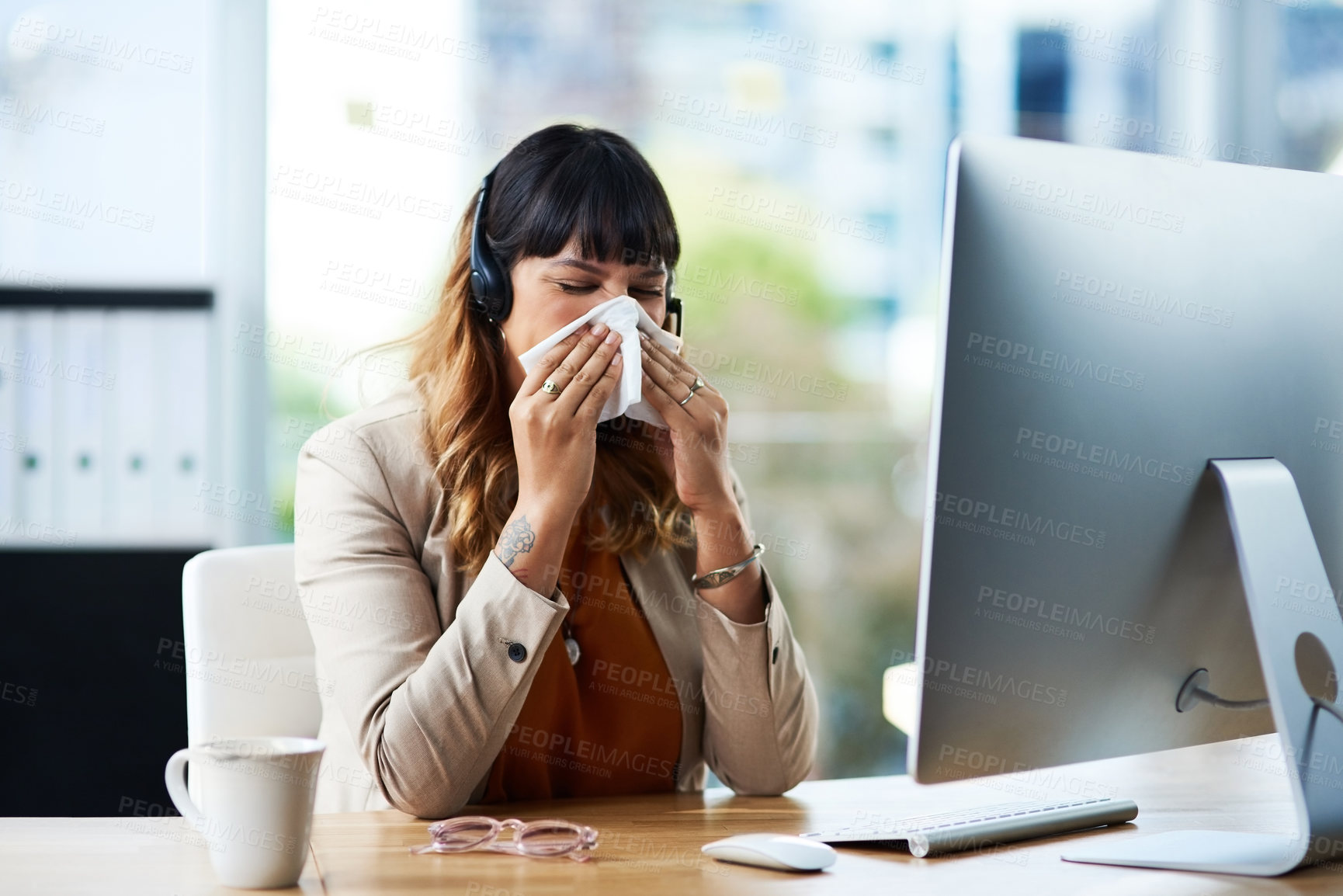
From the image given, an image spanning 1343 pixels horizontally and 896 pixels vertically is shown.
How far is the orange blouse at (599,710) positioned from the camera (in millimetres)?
1305

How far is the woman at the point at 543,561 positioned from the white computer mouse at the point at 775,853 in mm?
289

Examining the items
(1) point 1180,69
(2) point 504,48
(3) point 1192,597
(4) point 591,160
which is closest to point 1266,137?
(1) point 1180,69

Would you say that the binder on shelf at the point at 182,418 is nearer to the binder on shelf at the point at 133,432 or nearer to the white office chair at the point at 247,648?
the binder on shelf at the point at 133,432

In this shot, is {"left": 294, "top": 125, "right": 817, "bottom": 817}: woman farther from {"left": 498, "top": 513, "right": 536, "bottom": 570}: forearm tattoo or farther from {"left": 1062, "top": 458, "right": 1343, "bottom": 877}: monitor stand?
{"left": 1062, "top": 458, "right": 1343, "bottom": 877}: monitor stand

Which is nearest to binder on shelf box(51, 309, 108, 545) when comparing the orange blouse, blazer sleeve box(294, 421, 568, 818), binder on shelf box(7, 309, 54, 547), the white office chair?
binder on shelf box(7, 309, 54, 547)

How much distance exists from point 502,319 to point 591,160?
214 millimetres

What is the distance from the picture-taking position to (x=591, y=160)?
1323 millimetres

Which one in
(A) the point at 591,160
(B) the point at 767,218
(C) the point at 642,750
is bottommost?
(C) the point at 642,750

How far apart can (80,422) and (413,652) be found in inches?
49.6

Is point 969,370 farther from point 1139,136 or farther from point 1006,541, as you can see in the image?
point 1139,136

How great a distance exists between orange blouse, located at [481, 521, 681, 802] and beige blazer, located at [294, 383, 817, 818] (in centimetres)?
2

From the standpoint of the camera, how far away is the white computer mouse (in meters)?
0.87

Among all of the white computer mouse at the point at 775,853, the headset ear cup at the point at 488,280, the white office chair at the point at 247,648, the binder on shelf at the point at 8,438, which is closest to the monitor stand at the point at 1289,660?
the white computer mouse at the point at 775,853

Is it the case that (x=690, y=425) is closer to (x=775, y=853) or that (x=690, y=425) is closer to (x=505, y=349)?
(x=505, y=349)
